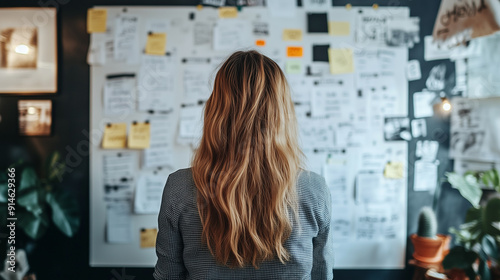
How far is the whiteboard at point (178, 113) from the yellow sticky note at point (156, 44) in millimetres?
30

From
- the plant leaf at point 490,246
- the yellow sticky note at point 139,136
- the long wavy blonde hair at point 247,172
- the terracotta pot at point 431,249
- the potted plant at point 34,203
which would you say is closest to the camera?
the long wavy blonde hair at point 247,172

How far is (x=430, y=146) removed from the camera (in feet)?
5.95

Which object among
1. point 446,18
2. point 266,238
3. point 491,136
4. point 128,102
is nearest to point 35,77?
point 128,102

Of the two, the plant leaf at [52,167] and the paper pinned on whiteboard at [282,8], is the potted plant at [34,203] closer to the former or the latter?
the plant leaf at [52,167]

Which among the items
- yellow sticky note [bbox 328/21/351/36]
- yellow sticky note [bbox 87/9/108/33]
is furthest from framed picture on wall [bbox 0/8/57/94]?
yellow sticky note [bbox 328/21/351/36]

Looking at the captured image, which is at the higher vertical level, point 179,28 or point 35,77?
point 179,28

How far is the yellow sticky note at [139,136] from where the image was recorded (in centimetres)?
176

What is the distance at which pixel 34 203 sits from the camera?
1507 millimetres

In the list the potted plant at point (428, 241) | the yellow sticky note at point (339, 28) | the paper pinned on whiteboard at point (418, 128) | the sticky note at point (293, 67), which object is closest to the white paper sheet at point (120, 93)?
the sticky note at point (293, 67)

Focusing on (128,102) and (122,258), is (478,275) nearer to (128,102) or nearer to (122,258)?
(122,258)

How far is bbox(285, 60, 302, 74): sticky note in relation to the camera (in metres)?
1.77

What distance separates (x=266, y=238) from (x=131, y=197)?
49.6 inches

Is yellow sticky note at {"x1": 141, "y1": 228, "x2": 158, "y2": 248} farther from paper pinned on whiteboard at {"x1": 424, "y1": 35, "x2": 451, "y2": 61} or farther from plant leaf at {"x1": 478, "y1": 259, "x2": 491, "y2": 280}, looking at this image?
paper pinned on whiteboard at {"x1": 424, "y1": 35, "x2": 451, "y2": 61}

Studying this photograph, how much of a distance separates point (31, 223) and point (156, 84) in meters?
0.98
